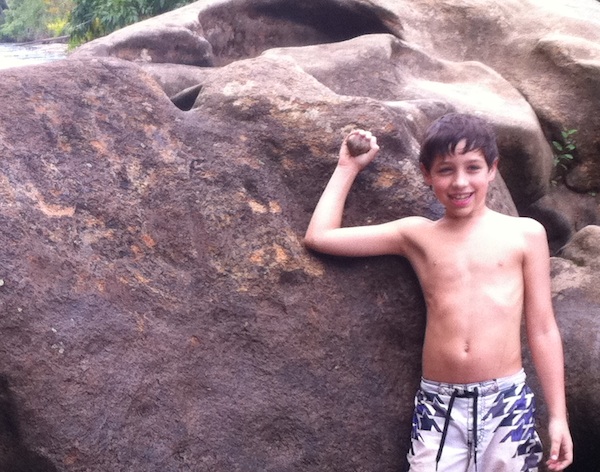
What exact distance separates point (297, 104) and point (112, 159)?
57 centimetres

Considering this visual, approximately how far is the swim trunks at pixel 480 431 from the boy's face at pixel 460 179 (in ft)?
1.48

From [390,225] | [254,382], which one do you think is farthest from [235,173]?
[254,382]

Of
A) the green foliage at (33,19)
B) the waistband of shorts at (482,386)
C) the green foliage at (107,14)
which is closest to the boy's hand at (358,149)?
the waistband of shorts at (482,386)

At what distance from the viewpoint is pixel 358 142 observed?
2.00 meters

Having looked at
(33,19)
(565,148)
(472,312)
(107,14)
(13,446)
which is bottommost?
(33,19)

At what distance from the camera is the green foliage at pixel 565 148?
3628 millimetres

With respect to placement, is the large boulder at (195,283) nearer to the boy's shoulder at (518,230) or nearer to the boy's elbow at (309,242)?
the boy's elbow at (309,242)

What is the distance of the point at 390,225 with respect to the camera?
199 centimetres

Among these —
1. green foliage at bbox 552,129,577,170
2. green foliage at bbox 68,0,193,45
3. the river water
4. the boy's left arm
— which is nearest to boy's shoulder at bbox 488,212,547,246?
the boy's left arm

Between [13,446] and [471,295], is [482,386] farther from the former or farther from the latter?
[13,446]

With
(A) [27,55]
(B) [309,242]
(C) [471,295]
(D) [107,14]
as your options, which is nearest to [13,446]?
(B) [309,242]

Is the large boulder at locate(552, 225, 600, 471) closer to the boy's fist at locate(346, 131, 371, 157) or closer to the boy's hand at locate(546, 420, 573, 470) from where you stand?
the boy's hand at locate(546, 420, 573, 470)

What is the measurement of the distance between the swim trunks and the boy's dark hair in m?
0.57

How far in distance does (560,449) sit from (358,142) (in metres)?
0.93
